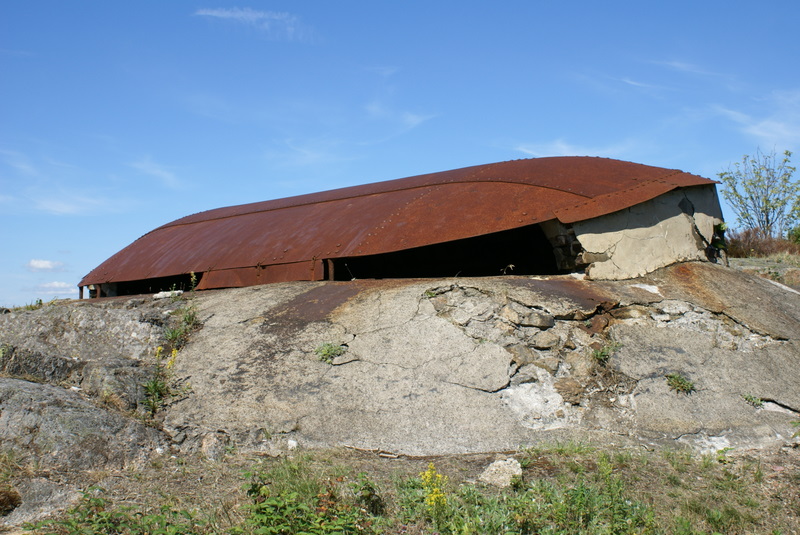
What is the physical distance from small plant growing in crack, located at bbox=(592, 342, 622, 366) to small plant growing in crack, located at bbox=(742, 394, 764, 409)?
90 centimetres

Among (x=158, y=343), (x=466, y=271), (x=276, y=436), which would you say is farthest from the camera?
(x=466, y=271)

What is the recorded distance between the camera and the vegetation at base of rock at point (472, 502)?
3314 millimetres

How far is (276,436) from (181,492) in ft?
2.66

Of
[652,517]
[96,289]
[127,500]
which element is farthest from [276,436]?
[96,289]

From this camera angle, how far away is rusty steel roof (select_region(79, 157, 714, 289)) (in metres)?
6.20

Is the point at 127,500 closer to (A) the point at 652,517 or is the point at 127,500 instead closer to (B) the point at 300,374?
(B) the point at 300,374

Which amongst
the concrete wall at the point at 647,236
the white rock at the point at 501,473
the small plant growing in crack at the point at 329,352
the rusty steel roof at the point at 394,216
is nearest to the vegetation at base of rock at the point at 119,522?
the white rock at the point at 501,473

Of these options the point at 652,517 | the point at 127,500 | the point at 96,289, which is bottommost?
the point at 652,517

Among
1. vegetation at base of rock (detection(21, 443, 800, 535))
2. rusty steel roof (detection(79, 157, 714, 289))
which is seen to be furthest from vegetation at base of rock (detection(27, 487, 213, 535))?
rusty steel roof (detection(79, 157, 714, 289))

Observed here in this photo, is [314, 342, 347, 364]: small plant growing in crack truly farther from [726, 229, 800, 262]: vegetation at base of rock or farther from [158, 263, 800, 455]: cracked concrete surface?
[726, 229, 800, 262]: vegetation at base of rock

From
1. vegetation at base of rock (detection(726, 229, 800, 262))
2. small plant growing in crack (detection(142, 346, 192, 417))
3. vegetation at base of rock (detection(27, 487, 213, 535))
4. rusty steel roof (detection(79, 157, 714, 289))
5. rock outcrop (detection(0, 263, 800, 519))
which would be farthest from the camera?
vegetation at base of rock (detection(726, 229, 800, 262))

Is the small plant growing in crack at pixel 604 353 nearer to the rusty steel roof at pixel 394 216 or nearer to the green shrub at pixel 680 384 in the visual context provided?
the green shrub at pixel 680 384

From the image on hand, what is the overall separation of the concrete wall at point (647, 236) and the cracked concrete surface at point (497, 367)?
0.64 feet

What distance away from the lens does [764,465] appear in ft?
13.3
